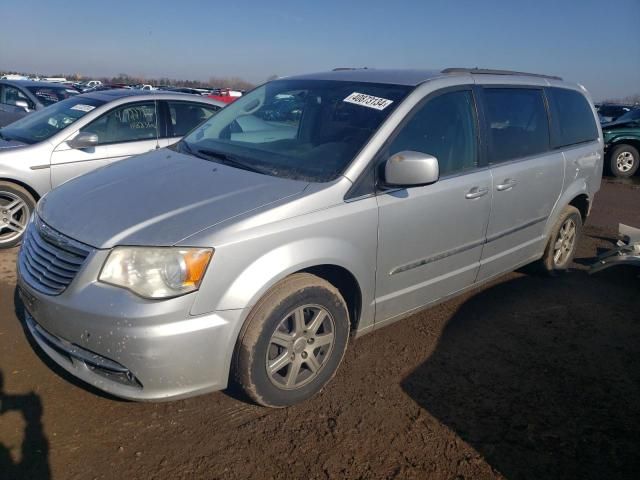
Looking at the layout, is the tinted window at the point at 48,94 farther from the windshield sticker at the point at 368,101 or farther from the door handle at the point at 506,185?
the door handle at the point at 506,185

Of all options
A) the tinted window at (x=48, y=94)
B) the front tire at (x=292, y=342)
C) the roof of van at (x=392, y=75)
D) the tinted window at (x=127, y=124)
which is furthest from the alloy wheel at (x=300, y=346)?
the tinted window at (x=48, y=94)

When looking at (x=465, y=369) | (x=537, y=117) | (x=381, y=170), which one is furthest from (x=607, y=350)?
(x=381, y=170)

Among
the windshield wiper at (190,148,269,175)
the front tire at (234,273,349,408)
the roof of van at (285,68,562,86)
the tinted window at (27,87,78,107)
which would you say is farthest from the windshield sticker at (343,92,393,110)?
the tinted window at (27,87,78,107)

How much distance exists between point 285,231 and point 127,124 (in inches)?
154

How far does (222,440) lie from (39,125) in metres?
4.57

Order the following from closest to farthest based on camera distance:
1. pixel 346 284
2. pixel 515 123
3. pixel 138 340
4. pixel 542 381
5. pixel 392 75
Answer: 1. pixel 138 340
2. pixel 346 284
3. pixel 542 381
4. pixel 392 75
5. pixel 515 123

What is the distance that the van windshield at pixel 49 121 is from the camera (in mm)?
5352

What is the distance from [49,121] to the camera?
5.54 meters

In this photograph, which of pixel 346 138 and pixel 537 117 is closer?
pixel 346 138

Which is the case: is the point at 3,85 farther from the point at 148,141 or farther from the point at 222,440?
the point at 222,440

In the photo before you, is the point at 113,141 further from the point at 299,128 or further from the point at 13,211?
the point at 299,128

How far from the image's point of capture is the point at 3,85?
9977 mm

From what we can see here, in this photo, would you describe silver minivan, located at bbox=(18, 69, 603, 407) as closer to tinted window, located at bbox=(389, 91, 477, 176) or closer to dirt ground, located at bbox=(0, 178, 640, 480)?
tinted window, located at bbox=(389, 91, 477, 176)

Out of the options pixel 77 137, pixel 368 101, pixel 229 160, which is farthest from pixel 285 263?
pixel 77 137
